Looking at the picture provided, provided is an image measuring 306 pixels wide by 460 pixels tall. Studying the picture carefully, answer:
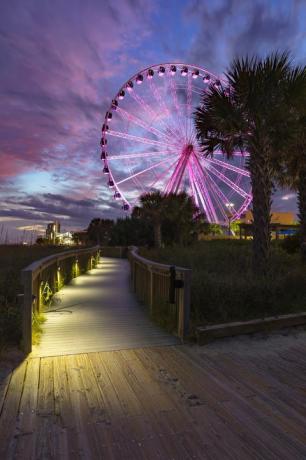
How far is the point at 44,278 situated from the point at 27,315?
3412 millimetres

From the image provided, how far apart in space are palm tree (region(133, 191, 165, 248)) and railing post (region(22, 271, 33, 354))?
2639 cm

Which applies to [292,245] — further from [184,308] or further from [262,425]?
[262,425]

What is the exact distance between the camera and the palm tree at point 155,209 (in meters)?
31.6

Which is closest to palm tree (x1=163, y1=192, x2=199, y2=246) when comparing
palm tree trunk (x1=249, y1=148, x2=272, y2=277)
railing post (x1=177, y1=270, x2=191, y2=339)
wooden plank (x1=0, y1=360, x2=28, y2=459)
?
palm tree trunk (x1=249, y1=148, x2=272, y2=277)

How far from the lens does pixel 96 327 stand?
6.27m

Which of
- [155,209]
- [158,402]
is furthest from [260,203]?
[155,209]

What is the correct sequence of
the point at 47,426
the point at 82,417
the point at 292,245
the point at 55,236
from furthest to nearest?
the point at 55,236
the point at 292,245
the point at 82,417
the point at 47,426

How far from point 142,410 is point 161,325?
2.90 metres

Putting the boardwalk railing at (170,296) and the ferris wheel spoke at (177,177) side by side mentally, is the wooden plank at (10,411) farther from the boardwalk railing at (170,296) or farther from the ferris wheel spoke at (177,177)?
the ferris wheel spoke at (177,177)

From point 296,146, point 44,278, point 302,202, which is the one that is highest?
point 296,146

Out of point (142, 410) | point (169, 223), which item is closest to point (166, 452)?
point (142, 410)

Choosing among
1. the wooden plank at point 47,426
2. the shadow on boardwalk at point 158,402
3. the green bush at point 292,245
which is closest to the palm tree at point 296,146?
the green bush at point 292,245

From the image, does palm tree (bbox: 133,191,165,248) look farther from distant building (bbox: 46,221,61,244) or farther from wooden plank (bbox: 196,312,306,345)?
wooden plank (bbox: 196,312,306,345)

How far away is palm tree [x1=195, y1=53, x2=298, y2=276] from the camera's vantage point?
955 cm
